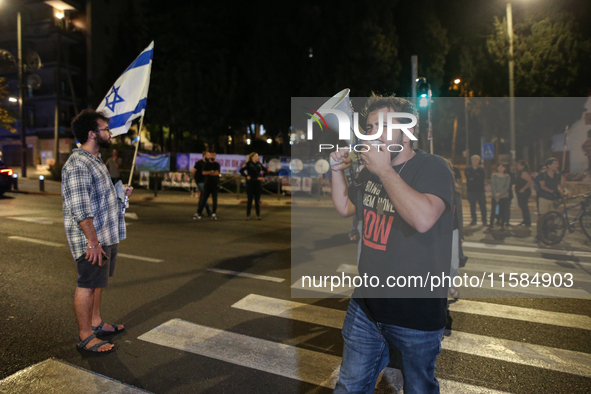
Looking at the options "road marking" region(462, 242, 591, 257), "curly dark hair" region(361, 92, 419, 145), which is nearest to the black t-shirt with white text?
"curly dark hair" region(361, 92, 419, 145)

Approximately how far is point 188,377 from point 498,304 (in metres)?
3.89

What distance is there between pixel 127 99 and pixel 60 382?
9.29 feet

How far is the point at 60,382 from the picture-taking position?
328 cm

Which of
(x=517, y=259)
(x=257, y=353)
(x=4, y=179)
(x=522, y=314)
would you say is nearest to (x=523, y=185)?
(x=517, y=259)

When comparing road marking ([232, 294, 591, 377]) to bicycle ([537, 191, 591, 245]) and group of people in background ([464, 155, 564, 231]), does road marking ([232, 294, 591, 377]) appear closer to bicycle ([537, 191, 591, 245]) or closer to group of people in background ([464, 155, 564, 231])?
bicycle ([537, 191, 591, 245])

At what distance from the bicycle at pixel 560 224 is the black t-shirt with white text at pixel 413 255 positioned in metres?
8.68

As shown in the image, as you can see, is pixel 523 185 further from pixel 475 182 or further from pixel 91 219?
pixel 91 219

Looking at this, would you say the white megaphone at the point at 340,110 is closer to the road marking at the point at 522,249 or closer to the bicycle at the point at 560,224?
the road marking at the point at 522,249

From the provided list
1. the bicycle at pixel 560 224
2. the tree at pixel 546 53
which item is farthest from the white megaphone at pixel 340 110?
the tree at pixel 546 53

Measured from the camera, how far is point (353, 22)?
2575 cm

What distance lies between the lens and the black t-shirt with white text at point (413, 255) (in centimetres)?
209

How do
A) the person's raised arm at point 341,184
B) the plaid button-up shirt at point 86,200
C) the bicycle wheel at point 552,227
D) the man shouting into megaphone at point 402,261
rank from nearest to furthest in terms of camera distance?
the man shouting into megaphone at point 402,261 < the person's raised arm at point 341,184 < the plaid button-up shirt at point 86,200 < the bicycle wheel at point 552,227

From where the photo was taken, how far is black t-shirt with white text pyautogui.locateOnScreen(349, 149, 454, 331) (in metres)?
2.09

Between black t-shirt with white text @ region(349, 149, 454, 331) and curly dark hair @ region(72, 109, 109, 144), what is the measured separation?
285cm
